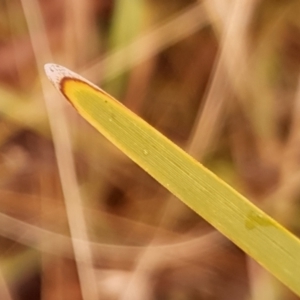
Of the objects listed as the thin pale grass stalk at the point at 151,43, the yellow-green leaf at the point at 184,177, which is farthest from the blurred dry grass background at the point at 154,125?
the yellow-green leaf at the point at 184,177

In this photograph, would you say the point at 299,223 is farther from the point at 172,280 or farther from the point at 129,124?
the point at 129,124

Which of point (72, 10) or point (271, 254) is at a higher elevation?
point (72, 10)

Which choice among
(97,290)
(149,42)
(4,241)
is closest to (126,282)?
(97,290)

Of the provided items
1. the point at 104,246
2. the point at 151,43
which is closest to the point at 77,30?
the point at 151,43

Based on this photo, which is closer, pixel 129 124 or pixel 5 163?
pixel 129 124

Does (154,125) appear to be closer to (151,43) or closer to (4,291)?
(151,43)

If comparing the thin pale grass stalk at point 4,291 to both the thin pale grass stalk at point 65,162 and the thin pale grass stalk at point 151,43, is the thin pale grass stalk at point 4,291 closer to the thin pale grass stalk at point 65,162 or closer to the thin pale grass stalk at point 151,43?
the thin pale grass stalk at point 65,162

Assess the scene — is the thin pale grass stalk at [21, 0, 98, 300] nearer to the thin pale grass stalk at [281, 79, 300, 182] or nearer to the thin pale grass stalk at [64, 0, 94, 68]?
the thin pale grass stalk at [64, 0, 94, 68]

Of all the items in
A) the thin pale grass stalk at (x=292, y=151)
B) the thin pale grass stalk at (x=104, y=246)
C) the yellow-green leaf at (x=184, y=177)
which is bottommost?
the yellow-green leaf at (x=184, y=177)
